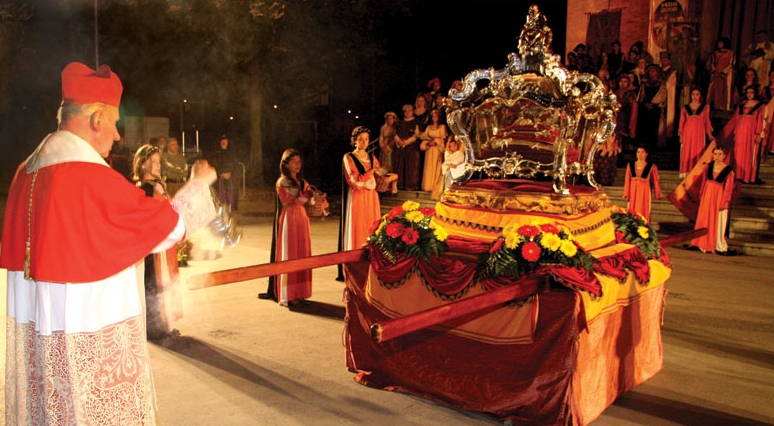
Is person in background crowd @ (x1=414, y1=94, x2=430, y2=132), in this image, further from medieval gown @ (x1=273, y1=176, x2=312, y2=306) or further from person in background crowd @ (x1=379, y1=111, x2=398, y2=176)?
medieval gown @ (x1=273, y1=176, x2=312, y2=306)

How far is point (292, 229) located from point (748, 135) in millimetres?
10342

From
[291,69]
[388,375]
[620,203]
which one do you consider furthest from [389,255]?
[291,69]

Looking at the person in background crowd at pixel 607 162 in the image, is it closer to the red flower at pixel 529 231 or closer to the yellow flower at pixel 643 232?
the yellow flower at pixel 643 232

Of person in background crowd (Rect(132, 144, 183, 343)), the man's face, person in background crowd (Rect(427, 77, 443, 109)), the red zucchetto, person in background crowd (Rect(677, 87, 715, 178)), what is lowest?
person in background crowd (Rect(132, 144, 183, 343))

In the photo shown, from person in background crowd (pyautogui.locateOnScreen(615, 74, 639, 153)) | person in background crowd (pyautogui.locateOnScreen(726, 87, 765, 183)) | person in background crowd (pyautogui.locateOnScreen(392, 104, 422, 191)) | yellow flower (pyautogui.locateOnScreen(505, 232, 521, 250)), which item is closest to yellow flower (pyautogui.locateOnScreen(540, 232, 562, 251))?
yellow flower (pyautogui.locateOnScreen(505, 232, 521, 250))

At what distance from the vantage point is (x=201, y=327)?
21.1 feet

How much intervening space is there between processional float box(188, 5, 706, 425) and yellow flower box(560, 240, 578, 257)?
0.01 meters

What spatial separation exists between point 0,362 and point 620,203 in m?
11.9

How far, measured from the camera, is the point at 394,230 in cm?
481

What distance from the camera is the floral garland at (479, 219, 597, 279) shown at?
400cm

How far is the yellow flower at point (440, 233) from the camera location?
4631mm

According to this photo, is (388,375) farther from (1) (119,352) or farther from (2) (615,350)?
(1) (119,352)

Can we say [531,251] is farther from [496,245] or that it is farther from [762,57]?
[762,57]

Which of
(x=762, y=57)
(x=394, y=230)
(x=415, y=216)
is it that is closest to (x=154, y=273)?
(x=394, y=230)
